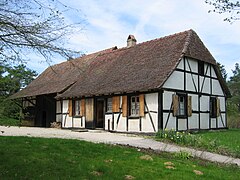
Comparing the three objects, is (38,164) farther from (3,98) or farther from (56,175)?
(3,98)

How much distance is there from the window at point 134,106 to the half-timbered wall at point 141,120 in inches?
9.6

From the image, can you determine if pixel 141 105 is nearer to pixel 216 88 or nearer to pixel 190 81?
pixel 190 81

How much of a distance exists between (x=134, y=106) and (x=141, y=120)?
44.4 inches

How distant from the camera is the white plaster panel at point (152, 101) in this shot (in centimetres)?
1716

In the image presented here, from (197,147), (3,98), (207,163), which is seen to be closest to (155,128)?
(197,147)

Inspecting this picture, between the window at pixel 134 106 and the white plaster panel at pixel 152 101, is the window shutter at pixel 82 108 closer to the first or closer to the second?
the window at pixel 134 106

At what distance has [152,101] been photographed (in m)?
17.3

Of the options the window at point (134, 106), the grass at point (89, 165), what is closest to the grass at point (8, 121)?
the grass at point (89, 165)

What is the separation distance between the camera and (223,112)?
910 inches

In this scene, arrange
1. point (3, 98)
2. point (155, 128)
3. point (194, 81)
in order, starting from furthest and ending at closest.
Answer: point (194, 81)
point (155, 128)
point (3, 98)

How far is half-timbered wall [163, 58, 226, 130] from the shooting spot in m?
17.8

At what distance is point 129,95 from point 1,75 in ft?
42.8

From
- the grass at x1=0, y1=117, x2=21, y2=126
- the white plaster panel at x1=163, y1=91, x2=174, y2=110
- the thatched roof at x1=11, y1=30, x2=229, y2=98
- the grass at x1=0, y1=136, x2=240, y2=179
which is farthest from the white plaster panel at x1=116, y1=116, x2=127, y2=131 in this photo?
the grass at x1=0, y1=117, x2=21, y2=126

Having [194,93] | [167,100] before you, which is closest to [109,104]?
[167,100]
